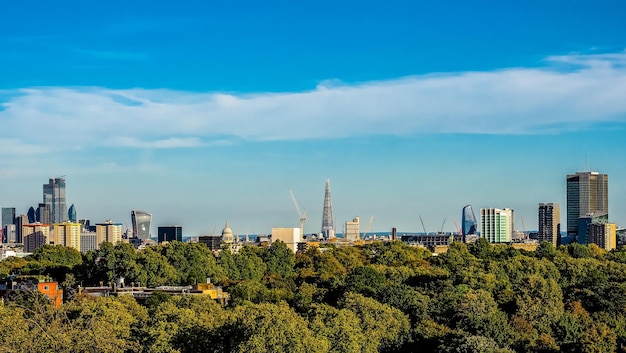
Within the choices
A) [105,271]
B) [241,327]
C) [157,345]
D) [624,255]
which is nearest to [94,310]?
[157,345]

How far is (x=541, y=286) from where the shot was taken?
85375mm

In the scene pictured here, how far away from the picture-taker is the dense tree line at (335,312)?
58.3 meters

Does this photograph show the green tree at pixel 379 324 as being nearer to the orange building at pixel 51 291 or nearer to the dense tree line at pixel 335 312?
the dense tree line at pixel 335 312

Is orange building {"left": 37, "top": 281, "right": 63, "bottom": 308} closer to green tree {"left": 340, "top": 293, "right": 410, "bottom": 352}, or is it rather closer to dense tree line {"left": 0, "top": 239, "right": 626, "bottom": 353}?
dense tree line {"left": 0, "top": 239, "right": 626, "bottom": 353}

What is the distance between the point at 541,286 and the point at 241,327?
35598 mm

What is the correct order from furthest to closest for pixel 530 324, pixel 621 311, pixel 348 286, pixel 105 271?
pixel 105 271, pixel 348 286, pixel 621 311, pixel 530 324

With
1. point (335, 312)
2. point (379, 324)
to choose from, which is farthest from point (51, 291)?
point (379, 324)

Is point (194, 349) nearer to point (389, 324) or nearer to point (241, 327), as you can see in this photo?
point (241, 327)

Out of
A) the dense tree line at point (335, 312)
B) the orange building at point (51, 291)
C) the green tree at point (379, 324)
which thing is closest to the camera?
the dense tree line at point (335, 312)

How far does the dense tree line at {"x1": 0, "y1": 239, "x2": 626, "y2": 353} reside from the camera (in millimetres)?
58312

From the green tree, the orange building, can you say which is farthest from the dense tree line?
the orange building

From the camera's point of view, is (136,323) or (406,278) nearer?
(136,323)

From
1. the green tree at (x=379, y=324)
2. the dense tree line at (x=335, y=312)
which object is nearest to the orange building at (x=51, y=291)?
the dense tree line at (x=335, y=312)

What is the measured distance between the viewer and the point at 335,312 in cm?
6919
